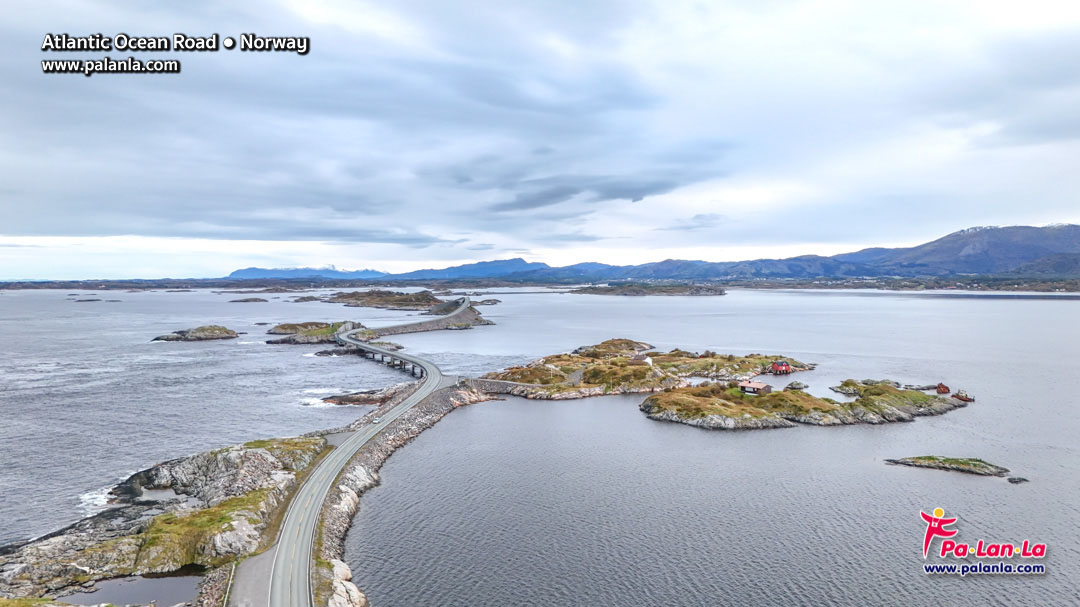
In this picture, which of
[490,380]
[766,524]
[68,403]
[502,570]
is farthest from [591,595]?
[68,403]

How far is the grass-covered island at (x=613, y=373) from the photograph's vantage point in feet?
379

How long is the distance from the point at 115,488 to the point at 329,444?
22.6 meters

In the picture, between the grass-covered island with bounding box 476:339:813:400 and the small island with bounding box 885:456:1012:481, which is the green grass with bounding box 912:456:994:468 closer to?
the small island with bounding box 885:456:1012:481

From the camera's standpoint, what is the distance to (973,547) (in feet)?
159

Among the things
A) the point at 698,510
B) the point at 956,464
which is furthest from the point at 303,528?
the point at 956,464

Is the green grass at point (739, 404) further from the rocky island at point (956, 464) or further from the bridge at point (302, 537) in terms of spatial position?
the bridge at point (302, 537)

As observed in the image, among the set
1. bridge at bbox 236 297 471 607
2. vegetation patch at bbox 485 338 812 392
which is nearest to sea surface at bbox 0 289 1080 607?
bridge at bbox 236 297 471 607

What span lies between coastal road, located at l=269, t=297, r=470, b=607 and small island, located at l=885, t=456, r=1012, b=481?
69224mm

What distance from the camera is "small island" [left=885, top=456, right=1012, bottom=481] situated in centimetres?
6525

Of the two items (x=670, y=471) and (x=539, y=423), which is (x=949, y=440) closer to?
(x=670, y=471)

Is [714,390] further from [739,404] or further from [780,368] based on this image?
[780,368]

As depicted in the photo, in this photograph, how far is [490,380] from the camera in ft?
388

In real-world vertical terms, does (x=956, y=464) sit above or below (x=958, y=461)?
below

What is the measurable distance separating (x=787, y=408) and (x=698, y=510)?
45549mm
